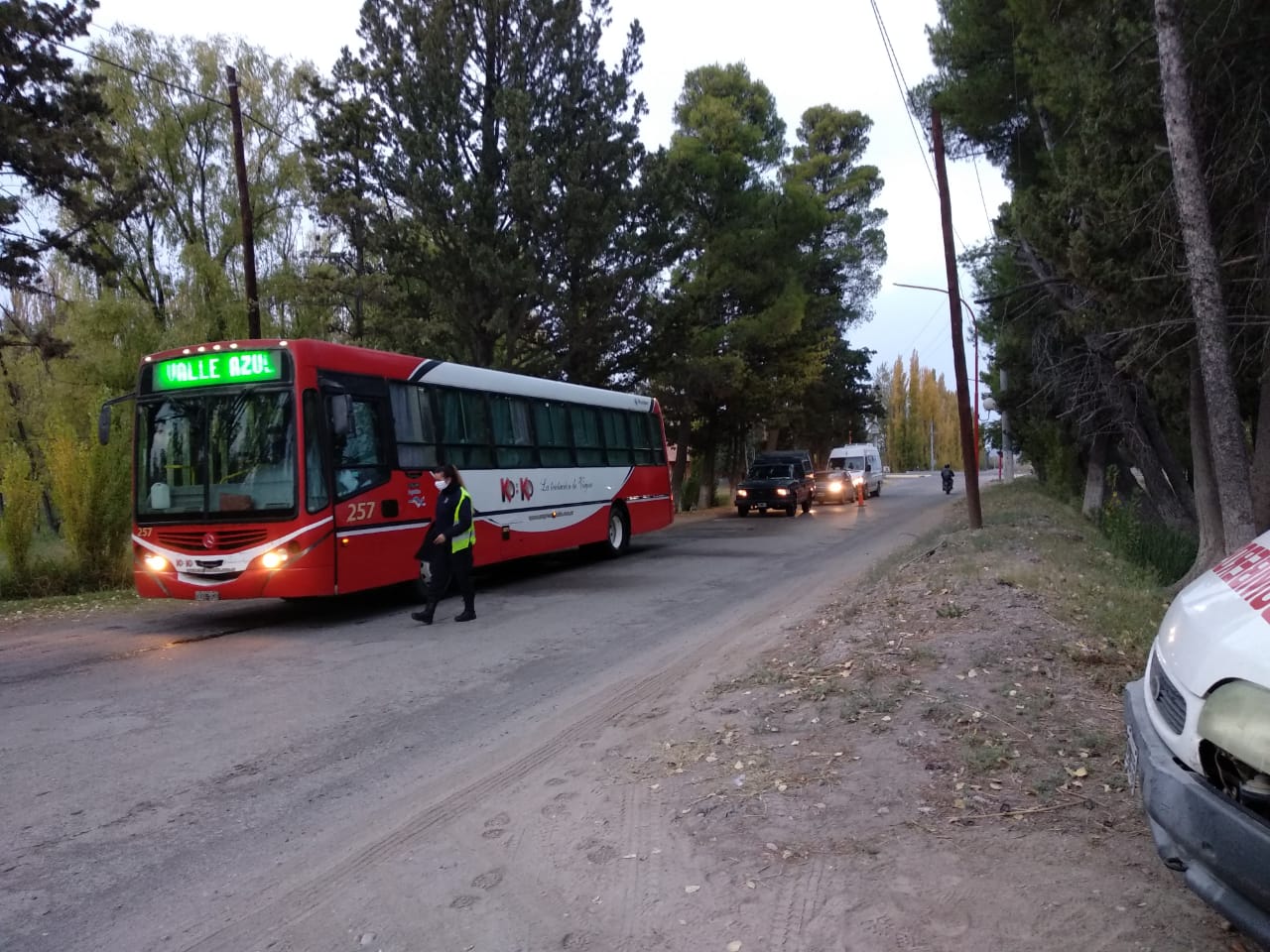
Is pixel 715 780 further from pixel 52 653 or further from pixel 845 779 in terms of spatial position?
pixel 52 653

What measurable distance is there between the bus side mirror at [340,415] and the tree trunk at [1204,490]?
1138cm

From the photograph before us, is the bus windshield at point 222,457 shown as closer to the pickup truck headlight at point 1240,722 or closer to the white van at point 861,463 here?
the pickup truck headlight at point 1240,722

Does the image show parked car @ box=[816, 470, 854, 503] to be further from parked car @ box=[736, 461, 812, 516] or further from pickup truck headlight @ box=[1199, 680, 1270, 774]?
pickup truck headlight @ box=[1199, 680, 1270, 774]

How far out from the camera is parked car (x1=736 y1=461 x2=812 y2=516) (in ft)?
99.1

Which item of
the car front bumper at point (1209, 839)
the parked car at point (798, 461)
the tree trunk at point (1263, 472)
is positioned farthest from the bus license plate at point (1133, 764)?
the parked car at point (798, 461)

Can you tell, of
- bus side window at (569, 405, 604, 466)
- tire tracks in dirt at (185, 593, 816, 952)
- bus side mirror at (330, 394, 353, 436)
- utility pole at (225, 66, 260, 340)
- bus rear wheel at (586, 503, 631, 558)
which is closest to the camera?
tire tracks in dirt at (185, 593, 816, 952)

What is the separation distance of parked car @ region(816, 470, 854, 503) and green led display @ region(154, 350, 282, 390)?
30.5m

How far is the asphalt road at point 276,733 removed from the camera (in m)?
4.04

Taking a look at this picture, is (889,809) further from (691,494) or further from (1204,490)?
(691,494)

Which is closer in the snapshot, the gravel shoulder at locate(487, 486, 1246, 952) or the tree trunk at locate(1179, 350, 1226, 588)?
the gravel shoulder at locate(487, 486, 1246, 952)

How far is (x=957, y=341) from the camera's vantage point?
1895 cm

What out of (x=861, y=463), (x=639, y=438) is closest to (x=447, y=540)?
(x=639, y=438)

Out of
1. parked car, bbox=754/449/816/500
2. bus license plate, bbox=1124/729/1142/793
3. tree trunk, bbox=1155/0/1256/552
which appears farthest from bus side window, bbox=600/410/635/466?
bus license plate, bbox=1124/729/1142/793

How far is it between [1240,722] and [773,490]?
27538 mm
